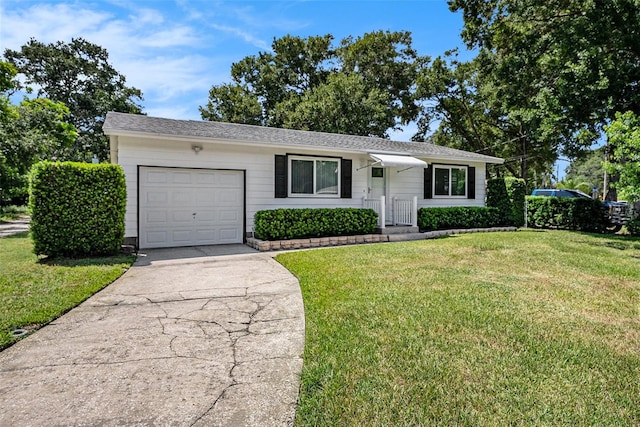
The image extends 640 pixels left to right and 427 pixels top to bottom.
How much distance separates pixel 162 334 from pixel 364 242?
25.9 ft

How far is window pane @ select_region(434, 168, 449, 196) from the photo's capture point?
560 inches

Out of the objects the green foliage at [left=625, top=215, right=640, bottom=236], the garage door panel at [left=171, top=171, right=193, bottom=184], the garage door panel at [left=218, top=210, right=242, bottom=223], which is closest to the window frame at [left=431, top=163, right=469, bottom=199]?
the green foliage at [left=625, top=215, right=640, bottom=236]

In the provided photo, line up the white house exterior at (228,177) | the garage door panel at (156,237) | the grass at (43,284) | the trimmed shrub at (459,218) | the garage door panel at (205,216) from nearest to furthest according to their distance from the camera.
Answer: the grass at (43,284), the white house exterior at (228,177), the garage door panel at (156,237), the garage door panel at (205,216), the trimmed shrub at (459,218)

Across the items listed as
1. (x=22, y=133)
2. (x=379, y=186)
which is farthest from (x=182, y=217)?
(x=22, y=133)

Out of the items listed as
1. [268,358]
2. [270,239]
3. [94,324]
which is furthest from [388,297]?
[270,239]

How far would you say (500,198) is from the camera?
1491 centimetres

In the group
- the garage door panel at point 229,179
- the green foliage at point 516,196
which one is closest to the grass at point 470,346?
the garage door panel at point 229,179

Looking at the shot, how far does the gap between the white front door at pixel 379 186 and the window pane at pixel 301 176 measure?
252cm

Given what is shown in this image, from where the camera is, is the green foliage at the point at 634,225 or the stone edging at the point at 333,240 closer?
the stone edging at the point at 333,240

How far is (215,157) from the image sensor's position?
1023cm

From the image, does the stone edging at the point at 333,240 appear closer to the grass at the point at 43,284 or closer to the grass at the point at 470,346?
the grass at the point at 470,346

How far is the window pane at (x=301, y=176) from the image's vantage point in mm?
11398

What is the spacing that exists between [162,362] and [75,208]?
5.95 metres

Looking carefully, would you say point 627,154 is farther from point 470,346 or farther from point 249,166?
point 249,166
